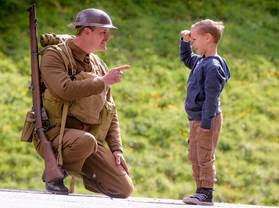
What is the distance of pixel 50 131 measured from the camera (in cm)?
683

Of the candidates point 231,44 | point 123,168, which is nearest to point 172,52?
point 231,44

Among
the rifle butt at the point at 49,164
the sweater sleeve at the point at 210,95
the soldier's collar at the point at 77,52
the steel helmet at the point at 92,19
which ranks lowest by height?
the rifle butt at the point at 49,164

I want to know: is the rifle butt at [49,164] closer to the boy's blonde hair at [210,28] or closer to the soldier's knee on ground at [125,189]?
the soldier's knee on ground at [125,189]

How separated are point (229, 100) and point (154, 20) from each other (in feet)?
11.9

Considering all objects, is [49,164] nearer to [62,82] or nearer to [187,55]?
[62,82]

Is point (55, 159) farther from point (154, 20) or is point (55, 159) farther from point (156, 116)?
point (154, 20)

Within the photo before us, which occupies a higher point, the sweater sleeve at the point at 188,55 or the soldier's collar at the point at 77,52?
the soldier's collar at the point at 77,52

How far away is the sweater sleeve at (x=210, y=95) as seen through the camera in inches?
Answer: 264

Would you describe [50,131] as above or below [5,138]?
above

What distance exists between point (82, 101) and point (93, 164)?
2.12 feet

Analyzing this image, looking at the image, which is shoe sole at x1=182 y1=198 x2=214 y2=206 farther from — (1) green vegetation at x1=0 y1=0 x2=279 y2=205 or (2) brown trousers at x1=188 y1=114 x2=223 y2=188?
(1) green vegetation at x1=0 y1=0 x2=279 y2=205

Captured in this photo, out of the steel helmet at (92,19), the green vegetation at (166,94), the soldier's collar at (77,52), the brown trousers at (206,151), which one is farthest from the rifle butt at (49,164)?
the green vegetation at (166,94)

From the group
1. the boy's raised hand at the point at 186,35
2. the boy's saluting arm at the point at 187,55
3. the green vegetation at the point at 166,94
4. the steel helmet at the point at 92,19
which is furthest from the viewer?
the green vegetation at the point at 166,94

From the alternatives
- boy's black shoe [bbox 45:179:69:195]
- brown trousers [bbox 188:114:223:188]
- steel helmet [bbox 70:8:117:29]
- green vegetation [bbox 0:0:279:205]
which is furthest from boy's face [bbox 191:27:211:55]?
green vegetation [bbox 0:0:279:205]
